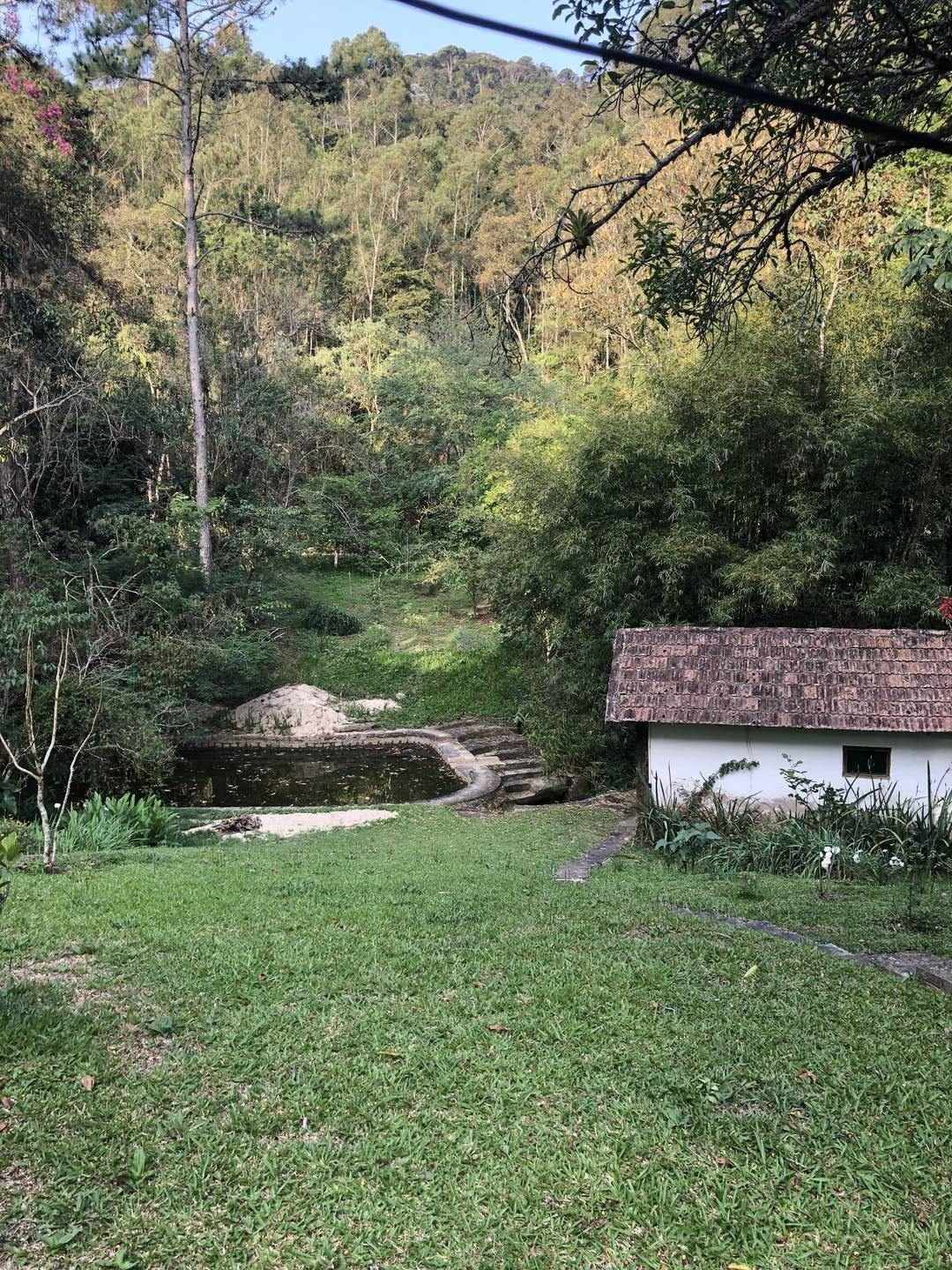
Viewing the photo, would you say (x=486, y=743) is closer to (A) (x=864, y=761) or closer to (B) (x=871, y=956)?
(A) (x=864, y=761)

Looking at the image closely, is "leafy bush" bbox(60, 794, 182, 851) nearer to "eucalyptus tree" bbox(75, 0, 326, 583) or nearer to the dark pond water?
the dark pond water

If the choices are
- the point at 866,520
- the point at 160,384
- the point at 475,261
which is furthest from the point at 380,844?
the point at 475,261

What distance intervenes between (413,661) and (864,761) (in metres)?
13.4

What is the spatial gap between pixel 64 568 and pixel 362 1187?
13.3 m

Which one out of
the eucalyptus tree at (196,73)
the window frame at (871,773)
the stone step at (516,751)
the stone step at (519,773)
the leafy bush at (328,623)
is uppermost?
the eucalyptus tree at (196,73)

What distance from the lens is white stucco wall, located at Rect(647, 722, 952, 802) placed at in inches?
397

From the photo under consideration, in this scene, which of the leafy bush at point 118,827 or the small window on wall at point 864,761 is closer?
the leafy bush at point 118,827

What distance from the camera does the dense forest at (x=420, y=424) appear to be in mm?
11727

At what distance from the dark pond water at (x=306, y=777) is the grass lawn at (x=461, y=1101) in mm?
9245

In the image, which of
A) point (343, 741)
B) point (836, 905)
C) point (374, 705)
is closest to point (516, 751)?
point (343, 741)

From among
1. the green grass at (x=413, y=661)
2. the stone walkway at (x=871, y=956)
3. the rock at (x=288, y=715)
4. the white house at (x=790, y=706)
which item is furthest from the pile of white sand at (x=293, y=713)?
the stone walkway at (x=871, y=956)

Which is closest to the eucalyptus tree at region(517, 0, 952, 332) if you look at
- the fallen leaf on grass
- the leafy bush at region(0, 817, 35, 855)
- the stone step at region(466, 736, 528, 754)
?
the fallen leaf on grass

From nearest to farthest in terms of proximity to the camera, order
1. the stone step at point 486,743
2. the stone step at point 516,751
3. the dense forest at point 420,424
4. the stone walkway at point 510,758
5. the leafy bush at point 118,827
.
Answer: the leafy bush at point 118,827, the dense forest at point 420,424, the stone walkway at point 510,758, the stone step at point 516,751, the stone step at point 486,743

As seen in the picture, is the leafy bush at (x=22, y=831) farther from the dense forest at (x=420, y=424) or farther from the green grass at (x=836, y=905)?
the green grass at (x=836, y=905)
